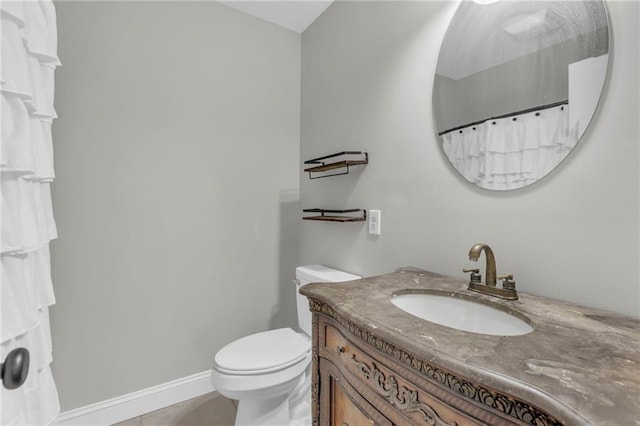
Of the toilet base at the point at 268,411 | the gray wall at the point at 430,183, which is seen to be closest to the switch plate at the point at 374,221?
the gray wall at the point at 430,183

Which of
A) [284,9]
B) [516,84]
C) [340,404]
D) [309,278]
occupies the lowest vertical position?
[340,404]

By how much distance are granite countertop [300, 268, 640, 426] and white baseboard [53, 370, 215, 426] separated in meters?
1.44

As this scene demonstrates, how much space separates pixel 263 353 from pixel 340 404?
0.65 meters

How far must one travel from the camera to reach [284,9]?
1976 millimetres

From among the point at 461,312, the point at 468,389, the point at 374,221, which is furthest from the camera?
the point at 374,221

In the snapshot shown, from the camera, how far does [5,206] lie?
0.61 meters

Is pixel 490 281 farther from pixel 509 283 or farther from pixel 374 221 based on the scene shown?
pixel 374 221

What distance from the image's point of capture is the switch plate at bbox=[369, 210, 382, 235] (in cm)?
155

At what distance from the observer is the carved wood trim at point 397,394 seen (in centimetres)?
58

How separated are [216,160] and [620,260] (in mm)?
1920

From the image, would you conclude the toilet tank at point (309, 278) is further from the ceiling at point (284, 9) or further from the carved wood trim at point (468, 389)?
the ceiling at point (284, 9)

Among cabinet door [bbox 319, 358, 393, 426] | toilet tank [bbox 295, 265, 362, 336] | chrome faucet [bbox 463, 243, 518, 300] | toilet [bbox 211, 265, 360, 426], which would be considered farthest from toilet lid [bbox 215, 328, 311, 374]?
chrome faucet [bbox 463, 243, 518, 300]

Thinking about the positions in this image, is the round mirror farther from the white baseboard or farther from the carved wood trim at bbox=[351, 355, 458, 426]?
the white baseboard

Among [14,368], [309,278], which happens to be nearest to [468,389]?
[14,368]
